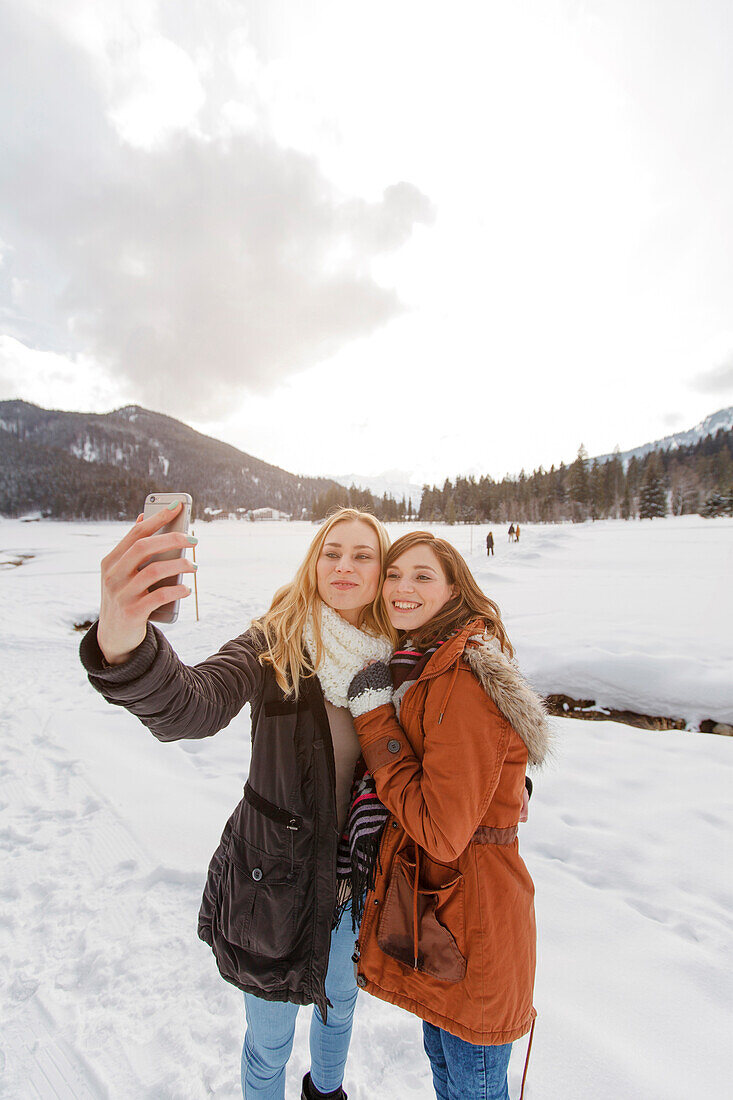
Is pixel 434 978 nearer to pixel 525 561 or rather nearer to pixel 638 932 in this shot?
pixel 638 932

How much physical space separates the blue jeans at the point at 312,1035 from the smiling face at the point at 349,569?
4.41ft

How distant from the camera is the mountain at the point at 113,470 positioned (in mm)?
82500

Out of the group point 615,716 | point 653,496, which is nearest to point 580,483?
point 653,496

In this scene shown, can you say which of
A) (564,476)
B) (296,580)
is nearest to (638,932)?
(296,580)

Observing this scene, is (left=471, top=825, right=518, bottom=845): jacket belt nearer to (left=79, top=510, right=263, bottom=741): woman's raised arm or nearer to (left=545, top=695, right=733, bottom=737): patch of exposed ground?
(left=79, top=510, right=263, bottom=741): woman's raised arm

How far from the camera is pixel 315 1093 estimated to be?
189cm

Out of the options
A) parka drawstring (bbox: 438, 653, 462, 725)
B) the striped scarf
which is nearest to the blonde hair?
the striped scarf

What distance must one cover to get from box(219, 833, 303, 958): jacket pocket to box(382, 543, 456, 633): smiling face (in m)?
1.06

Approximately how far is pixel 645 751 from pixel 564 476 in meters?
67.9

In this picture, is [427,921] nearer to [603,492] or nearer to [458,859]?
[458,859]

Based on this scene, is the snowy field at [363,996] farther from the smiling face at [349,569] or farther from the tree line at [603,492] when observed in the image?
the tree line at [603,492]

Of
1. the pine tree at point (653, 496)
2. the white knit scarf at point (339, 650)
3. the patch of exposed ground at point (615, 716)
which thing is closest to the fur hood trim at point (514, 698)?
the white knit scarf at point (339, 650)

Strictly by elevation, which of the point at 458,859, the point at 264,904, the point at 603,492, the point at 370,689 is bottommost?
→ the point at 264,904

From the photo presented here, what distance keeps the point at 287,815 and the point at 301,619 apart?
77 cm
